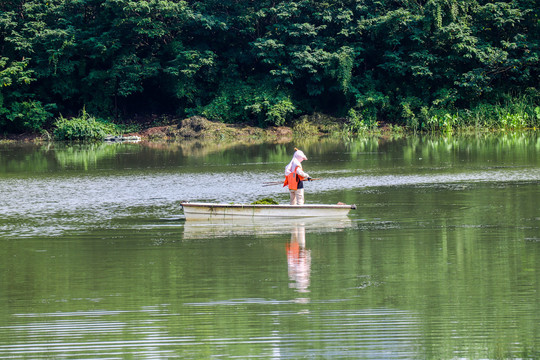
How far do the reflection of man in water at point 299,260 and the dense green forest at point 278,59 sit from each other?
34.6m

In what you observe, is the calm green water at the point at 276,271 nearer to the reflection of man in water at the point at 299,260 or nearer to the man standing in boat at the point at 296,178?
the reflection of man in water at the point at 299,260

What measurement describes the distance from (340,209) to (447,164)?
42.5 feet

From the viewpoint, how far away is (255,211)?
63.5 ft

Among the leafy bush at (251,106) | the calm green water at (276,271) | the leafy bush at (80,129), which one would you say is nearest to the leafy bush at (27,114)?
the leafy bush at (80,129)

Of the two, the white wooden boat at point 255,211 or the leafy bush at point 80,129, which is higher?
the leafy bush at point 80,129

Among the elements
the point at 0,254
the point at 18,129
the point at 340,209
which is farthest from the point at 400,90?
the point at 0,254

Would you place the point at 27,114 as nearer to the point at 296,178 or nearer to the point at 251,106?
the point at 251,106

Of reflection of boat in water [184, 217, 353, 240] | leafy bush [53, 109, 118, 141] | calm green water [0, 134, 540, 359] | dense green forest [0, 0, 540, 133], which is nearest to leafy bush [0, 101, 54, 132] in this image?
dense green forest [0, 0, 540, 133]

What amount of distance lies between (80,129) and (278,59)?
1405cm

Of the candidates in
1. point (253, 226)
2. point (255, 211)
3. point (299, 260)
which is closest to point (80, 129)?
point (255, 211)

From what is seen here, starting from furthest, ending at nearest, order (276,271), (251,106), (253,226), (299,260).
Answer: (251,106) < (253,226) < (299,260) < (276,271)

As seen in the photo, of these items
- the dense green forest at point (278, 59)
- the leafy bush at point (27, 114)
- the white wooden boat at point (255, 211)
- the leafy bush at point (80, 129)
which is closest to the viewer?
the white wooden boat at point (255, 211)

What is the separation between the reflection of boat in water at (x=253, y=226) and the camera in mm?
18016

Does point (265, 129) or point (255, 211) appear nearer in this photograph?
point (255, 211)
